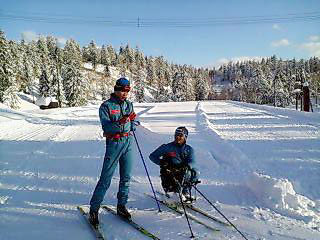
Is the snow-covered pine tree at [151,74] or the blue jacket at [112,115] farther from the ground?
the snow-covered pine tree at [151,74]

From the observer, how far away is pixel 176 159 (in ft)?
18.5

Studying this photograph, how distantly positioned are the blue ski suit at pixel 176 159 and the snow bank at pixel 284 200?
4.81ft

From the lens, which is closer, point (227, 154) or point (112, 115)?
point (112, 115)

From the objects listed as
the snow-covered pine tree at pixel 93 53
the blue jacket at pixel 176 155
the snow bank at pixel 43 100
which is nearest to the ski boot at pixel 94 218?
the blue jacket at pixel 176 155

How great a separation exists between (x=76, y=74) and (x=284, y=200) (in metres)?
57.9

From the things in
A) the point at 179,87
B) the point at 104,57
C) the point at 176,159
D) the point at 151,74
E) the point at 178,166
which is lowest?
the point at 178,166

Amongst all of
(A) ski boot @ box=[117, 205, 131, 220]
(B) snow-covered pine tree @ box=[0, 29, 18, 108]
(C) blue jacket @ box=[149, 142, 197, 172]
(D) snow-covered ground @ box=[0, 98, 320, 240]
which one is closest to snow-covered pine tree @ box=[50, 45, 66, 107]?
(B) snow-covered pine tree @ box=[0, 29, 18, 108]

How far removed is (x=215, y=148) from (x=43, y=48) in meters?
126

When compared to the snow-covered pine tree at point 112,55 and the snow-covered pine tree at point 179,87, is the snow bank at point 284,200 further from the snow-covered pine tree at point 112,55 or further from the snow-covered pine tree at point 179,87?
the snow-covered pine tree at point 112,55

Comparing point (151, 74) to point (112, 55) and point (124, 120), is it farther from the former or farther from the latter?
point (124, 120)

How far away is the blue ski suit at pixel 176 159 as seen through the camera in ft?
17.8

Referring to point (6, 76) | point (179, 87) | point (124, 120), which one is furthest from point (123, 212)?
point (179, 87)

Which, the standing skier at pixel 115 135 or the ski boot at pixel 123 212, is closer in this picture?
the standing skier at pixel 115 135

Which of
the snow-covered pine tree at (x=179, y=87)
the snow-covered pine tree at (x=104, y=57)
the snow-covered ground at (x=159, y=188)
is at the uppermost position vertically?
the snow-covered pine tree at (x=104, y=57)
